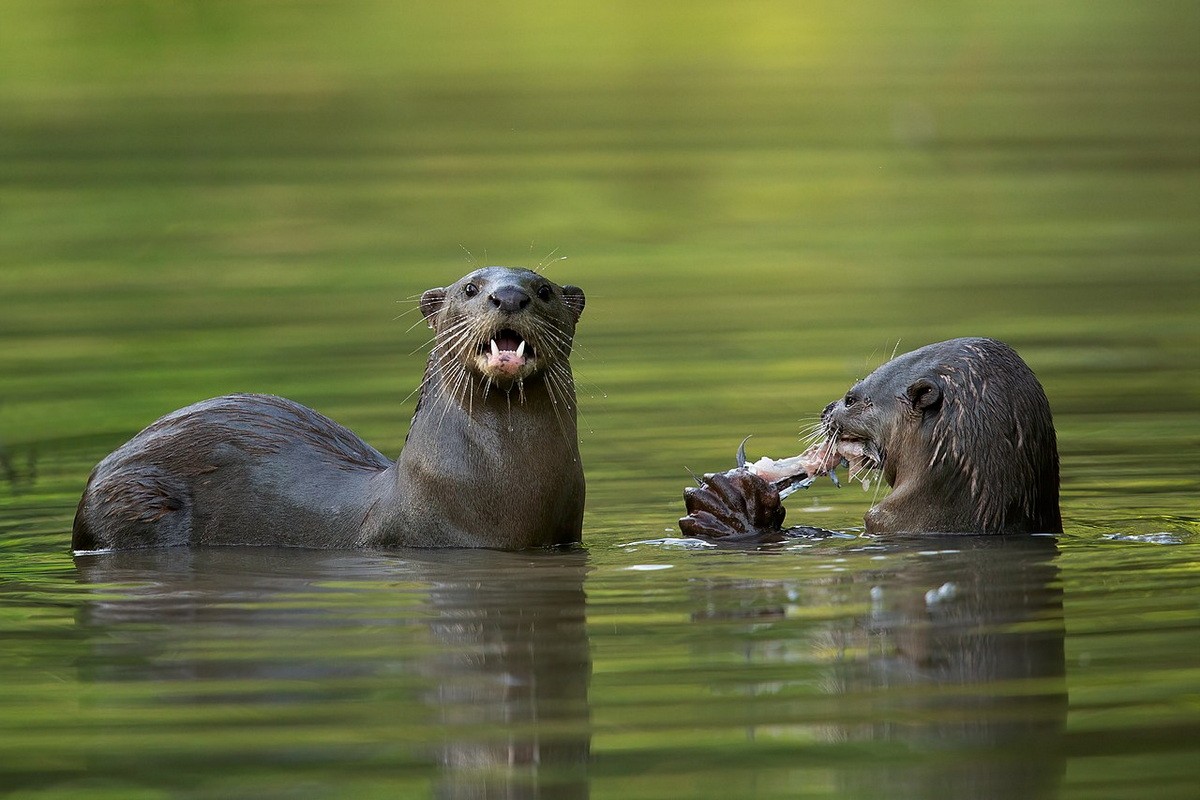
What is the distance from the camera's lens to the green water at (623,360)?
500 cm

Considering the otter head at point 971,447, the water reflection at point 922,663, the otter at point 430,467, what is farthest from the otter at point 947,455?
the otter at point 430,467

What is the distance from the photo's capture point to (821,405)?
9.40 m

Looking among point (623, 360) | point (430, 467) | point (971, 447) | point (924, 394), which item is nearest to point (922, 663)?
point (971, 447)

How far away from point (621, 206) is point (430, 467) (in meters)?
8.10

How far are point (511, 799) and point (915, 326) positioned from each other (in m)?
6.72

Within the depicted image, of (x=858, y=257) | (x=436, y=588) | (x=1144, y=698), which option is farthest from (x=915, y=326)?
(x=1144, y=698)

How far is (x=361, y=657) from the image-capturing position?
5.74m

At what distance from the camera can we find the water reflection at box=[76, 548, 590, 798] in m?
4.85

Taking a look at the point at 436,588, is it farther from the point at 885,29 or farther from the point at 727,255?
the point at 885,29

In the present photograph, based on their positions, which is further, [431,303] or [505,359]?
[431,303]

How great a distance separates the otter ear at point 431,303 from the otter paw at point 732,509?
998mm

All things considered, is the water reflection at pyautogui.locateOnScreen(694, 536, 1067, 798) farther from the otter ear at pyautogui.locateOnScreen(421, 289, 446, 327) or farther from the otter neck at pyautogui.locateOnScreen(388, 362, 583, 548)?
the otter ear at pyautogui.locateOnScreen(421, 289, 446, 327)

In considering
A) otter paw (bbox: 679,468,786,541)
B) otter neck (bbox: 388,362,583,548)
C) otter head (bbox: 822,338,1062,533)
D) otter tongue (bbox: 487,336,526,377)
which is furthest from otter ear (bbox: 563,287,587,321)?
otter head (bbox: 822,338,1062,533)

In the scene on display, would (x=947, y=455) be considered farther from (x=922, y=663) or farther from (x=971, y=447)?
(x=922, y=663)
